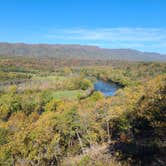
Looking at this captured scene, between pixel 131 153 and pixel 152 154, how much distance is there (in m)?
1.60

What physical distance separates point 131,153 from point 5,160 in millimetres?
10093

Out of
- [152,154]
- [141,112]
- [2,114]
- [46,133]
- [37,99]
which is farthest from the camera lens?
[37,99]

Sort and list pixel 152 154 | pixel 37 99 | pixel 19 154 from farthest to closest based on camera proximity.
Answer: pixel 37 99 < pixel 19 154 < pixel 152 154

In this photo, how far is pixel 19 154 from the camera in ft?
66.8

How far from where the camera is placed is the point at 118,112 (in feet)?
99.7

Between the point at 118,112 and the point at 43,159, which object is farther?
the point at 118,112

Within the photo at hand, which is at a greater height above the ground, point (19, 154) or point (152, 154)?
point (152, 154)

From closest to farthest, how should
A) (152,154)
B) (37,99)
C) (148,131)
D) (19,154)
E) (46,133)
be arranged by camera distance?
(152,154), (19,154), (46,133), (148,131), (37,99)

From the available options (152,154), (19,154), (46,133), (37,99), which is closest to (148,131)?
(152,154)

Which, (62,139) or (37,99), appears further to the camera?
(37,99)

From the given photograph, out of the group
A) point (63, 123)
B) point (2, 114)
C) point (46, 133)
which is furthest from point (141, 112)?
point (2, 114)

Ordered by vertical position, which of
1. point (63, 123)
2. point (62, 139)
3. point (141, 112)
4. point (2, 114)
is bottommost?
point (2, 114)

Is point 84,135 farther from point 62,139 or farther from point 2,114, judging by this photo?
point 2,114

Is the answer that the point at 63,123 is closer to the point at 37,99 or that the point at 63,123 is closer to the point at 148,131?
the point at 148,131
